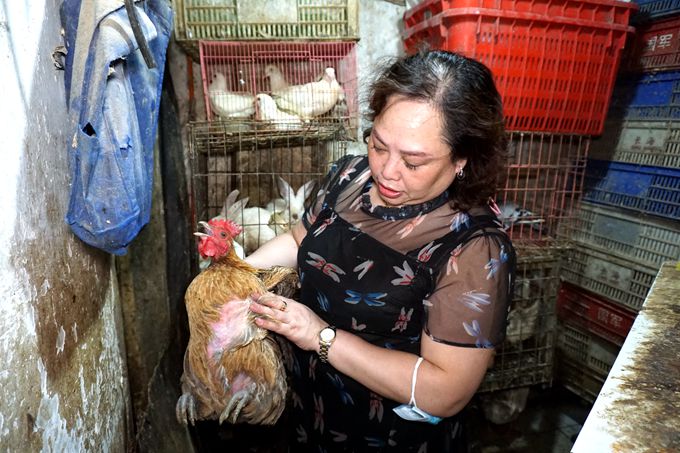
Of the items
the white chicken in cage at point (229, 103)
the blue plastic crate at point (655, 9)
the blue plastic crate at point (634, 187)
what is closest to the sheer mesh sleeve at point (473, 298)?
the blue plastic crate at point (634, 187)

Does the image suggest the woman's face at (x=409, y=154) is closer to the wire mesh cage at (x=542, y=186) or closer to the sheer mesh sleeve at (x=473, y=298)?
the sheer mesh sleeve at (x=473, y=298)

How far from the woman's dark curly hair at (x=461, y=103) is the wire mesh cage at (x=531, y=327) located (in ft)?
5.35

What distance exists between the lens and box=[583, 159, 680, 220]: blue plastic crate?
2262 mm

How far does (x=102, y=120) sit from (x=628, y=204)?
8.79 feet

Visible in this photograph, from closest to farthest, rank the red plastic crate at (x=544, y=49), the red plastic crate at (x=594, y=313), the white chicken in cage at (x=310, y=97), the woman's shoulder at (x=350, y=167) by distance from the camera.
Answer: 1. the woman's shoulder at (x=350, y=167)
2. the red plastic crate at (x=544, y=49)
3. the red plastic crate at (x=594, y=313)
4. the white chicken in cage at (x=310, y=97)

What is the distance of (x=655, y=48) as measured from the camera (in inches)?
92.7

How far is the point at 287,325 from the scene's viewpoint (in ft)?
4.05

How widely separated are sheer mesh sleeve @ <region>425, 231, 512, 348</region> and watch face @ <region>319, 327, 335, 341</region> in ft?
0.87

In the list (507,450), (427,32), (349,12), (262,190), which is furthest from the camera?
(262,190)

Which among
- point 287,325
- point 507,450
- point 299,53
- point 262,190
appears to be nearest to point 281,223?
point 262,190

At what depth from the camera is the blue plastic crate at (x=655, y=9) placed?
7.32 ft

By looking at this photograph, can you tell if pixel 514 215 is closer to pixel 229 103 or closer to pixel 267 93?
pixel 267 93

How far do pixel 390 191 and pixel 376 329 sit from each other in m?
0.42

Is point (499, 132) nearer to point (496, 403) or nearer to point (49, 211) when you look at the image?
point (49, 211)
